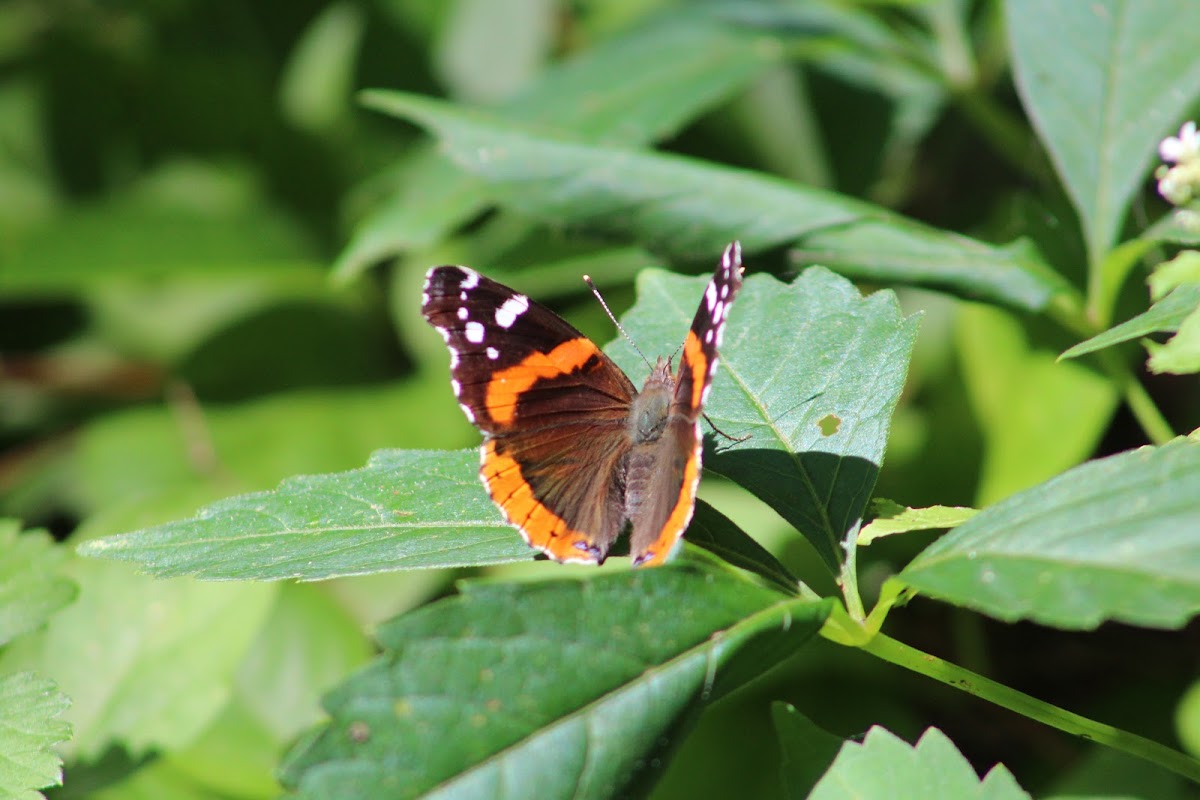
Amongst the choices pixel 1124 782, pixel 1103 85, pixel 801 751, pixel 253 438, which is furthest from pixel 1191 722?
pixel 253 438

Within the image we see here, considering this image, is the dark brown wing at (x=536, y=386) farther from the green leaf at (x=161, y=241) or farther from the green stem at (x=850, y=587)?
the green leaf at (x=161, y=241)

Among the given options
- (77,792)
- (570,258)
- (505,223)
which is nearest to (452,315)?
(570,258)

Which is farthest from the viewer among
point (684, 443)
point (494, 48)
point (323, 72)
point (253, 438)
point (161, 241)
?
point (323, 72)

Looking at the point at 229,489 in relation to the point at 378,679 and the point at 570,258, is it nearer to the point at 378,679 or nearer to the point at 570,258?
the point at 570,258

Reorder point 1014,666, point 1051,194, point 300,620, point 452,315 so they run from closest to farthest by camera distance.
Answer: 1. point 452,315
2. point 1051,194
3. point 300,620
4. point 1014,666

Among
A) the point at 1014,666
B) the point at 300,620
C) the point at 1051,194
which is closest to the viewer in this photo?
the point at 1051,194

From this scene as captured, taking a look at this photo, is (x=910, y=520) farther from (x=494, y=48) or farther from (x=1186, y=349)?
(x=494, y=48)

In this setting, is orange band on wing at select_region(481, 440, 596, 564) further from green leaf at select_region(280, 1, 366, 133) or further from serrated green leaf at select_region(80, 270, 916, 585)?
green leaf at select_region(280, 1, 366, 133)
